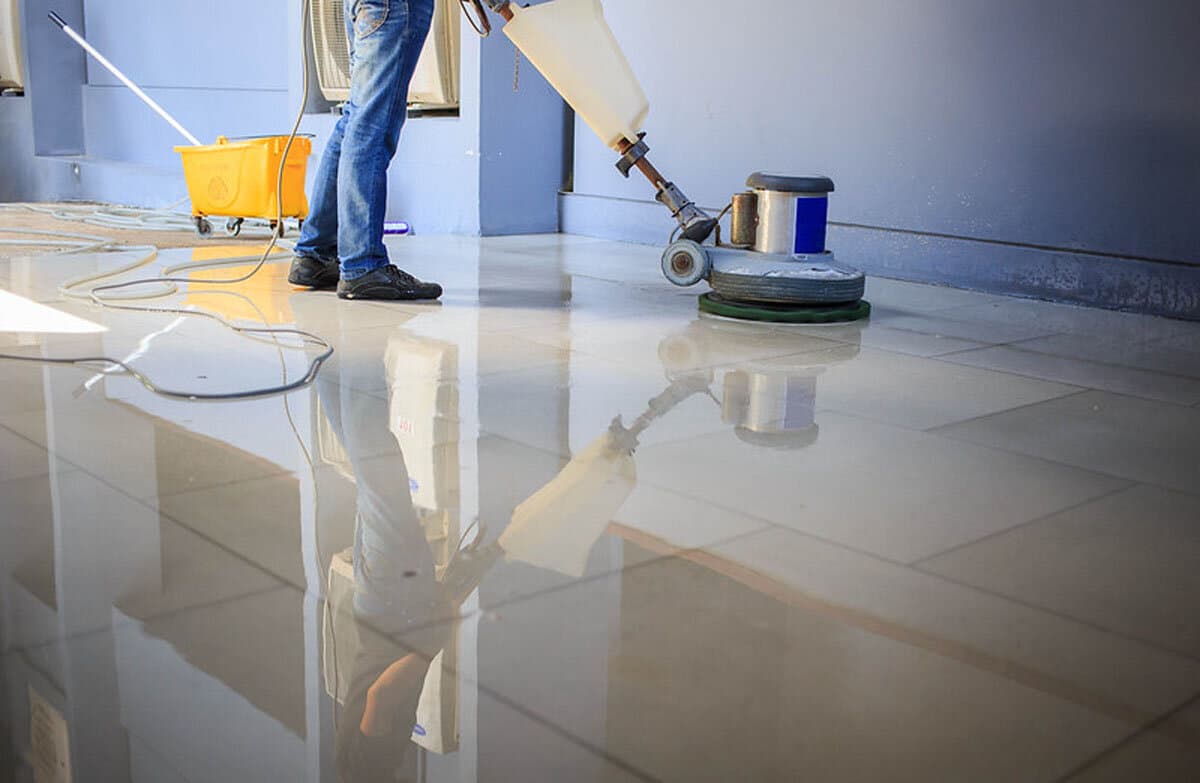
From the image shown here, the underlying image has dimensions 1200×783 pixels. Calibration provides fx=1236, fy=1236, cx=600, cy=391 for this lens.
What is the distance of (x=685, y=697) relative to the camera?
961 millimetres

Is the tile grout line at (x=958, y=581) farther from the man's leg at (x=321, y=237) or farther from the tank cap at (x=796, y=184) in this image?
the man's leg at (x=321, y=237)

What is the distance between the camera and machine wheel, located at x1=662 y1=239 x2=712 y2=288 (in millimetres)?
2768

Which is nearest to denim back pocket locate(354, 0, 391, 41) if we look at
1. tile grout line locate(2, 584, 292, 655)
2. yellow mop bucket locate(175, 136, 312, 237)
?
yellow mop bucket locate(175, 136, 312, 237)

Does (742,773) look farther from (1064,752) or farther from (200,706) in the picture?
(200,706)

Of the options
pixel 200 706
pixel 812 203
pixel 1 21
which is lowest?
pixel 200 706

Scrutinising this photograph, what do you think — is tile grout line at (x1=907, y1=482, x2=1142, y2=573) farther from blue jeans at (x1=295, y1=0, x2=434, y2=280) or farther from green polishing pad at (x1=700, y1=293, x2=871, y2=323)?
blue jeans at (x1=295, y1=0, x2=434, y2=280)

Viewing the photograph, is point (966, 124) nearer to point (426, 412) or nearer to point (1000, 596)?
point (426, 412)

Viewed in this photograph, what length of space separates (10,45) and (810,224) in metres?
6.08

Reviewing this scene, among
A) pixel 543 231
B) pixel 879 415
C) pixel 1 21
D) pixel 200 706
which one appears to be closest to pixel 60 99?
pixel 1 21

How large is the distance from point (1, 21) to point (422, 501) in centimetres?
683

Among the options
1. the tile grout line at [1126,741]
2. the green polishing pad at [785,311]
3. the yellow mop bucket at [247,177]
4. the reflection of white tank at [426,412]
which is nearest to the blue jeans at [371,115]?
the reflection of white tank at [426,412]

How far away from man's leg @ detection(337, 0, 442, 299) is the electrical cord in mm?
138

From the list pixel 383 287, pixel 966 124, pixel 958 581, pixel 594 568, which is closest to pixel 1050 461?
pixel 958 581

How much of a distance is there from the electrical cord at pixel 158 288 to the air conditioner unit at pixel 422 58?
0.80 metres
